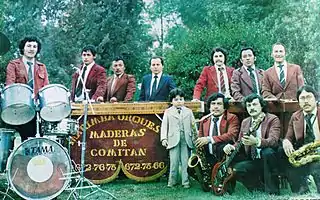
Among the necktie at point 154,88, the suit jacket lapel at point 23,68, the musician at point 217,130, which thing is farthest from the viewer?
the necktie at point 154,88

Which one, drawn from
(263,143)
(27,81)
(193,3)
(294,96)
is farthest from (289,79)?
(27,81)

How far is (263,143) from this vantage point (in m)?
5.61

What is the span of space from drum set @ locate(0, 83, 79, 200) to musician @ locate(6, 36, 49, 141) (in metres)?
0.42

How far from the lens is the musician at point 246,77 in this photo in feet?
18.9

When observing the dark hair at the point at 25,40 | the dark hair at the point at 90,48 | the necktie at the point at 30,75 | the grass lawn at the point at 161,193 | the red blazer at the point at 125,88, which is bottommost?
the grass lawn at the point at 161,193

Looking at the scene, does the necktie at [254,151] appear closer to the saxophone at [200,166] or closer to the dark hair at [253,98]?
the dark hair at [253,98]

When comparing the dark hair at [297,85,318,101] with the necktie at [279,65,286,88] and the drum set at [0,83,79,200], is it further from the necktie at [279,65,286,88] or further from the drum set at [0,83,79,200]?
the drum set at [0,83,79,200]

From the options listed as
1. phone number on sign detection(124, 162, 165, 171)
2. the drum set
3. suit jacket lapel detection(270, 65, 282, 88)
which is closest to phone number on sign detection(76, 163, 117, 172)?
phone number on sign detection(124, 162, 165, 171)

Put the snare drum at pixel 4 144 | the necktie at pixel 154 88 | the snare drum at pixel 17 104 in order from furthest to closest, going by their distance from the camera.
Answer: the necktie at pixel 154 88 → the snare drum at pixel 4 144 → the snare drum at pixel 17 104

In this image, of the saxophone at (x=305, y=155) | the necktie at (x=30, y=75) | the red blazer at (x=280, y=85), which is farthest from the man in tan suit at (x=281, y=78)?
the necktie at (x=30, y=75)

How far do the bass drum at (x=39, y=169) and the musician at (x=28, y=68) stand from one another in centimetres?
67

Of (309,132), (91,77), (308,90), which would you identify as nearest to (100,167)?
(91,77)

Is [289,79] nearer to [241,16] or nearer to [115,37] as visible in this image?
[241,16]

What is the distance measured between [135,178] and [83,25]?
1.66 meters
